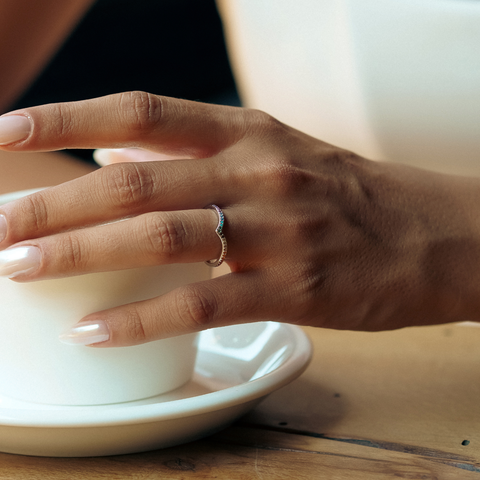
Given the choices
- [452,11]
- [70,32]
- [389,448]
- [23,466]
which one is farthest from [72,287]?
[70,32]

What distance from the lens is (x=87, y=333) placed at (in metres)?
0.44

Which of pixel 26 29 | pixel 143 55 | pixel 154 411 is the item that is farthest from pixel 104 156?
pixel 143 55

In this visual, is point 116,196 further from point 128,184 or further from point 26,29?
point 26,29

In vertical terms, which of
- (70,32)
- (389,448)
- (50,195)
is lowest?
(389,448)

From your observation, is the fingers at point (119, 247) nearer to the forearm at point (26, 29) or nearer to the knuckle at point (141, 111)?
the knuckle at point (141, 111)

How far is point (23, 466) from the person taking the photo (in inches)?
16.3

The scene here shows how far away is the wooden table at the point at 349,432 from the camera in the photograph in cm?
41

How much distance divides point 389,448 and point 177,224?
10.2 inches

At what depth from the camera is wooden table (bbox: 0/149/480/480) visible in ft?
1.34

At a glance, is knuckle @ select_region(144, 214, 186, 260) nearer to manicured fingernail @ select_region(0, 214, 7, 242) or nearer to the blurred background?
manicured fingernail @ select_region(0, 214, 7, 242)

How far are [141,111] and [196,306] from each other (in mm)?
175

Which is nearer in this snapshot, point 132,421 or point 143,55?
point 132,421

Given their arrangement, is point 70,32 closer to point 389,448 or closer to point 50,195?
A: point 50,195

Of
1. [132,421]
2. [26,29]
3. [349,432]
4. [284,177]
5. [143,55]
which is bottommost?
[349,432]
